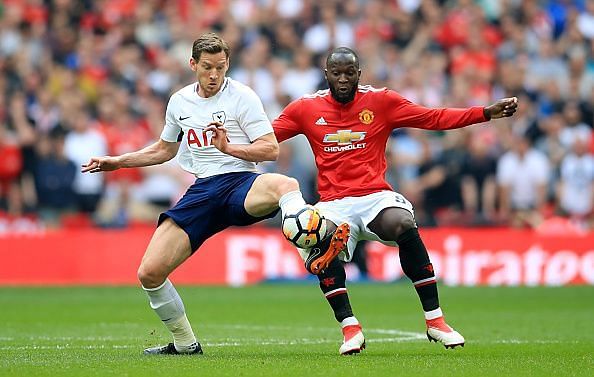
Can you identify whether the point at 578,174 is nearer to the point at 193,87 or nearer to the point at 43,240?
the point at 43,240

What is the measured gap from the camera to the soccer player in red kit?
9609 millimetres

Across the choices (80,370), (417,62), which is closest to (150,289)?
(80,370)

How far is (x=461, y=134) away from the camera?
832 inches

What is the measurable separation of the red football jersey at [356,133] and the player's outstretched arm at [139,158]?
3.10 feet

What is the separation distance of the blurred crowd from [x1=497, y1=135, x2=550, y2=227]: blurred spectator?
24 mm

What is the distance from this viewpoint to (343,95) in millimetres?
9859

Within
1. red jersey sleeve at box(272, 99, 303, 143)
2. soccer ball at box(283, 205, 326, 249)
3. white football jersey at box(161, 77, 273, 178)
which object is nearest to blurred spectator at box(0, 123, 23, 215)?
red jersey sleeve at box(272, 99, 303, 143)

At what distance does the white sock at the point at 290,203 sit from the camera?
28.8ft

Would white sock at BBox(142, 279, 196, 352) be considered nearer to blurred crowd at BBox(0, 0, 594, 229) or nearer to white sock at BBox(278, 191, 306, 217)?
white sock at BBox(278, 191, 306, 217)

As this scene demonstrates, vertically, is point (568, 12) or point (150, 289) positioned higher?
point (568, 12)

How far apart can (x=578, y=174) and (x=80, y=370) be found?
1408cm

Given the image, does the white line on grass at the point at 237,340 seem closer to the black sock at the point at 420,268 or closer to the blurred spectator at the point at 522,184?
the black sock at the point at 420,268

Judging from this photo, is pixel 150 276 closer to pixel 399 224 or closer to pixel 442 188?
pixel 399 224

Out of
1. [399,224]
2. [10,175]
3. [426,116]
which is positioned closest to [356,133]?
[426,116]
